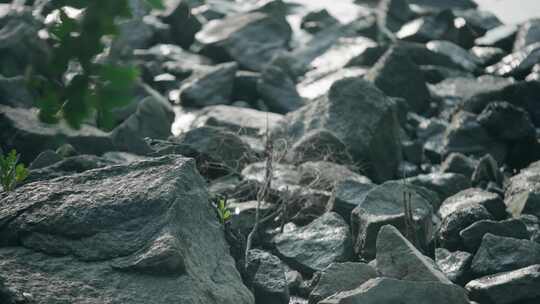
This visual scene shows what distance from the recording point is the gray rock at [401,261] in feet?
12.6

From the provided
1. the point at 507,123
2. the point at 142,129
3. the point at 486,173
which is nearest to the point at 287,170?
the point at 142,129

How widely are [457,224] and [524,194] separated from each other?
1.22 m

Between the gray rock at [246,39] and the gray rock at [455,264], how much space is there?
7.21 m

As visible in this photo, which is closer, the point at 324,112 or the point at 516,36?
the point at 324,112

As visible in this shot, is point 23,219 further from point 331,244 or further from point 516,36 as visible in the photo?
point 516,36

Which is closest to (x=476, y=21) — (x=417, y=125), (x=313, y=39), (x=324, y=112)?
(x=313, y=39)

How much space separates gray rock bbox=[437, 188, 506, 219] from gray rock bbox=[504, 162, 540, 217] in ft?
0.38

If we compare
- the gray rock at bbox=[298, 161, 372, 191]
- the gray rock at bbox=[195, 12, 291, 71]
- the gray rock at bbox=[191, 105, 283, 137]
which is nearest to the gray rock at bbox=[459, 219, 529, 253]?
the gray rock at bbox=[298, 161, 372, 191]

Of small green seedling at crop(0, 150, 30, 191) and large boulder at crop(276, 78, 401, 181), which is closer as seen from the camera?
small green seedling at crop(0, 150, 30, 191)

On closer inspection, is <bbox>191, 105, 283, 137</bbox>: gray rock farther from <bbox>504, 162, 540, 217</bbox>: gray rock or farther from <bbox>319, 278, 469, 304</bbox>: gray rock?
<bbox>319, 278, 469, 304</bbox>: gray rock

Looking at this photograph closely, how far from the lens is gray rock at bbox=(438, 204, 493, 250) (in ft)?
16.5

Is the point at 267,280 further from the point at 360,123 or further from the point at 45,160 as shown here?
the point at 360,123

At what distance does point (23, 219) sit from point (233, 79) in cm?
720

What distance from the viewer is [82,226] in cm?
345
